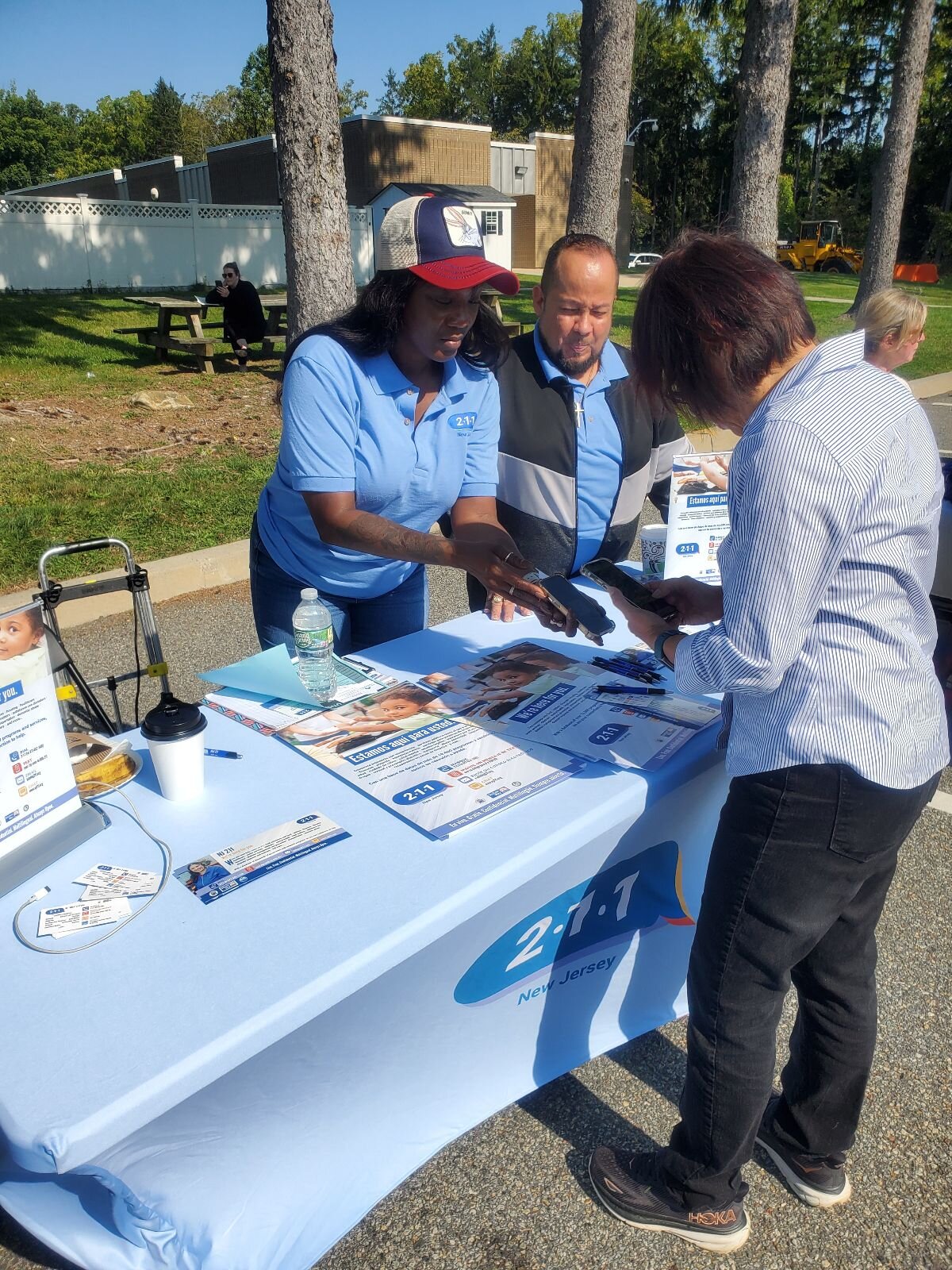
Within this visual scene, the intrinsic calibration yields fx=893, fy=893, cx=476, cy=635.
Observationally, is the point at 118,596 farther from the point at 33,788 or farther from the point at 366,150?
the point at 366,150

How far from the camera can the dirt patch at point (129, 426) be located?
24.3ft

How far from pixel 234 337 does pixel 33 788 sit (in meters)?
10.7

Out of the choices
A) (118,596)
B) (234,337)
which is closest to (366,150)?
(234,337)

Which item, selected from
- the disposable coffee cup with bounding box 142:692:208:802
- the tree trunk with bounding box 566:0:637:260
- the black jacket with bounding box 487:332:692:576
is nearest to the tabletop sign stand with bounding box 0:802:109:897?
the disposable coffee cup with bounding box 142:692:208:802

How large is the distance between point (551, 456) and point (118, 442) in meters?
6.20

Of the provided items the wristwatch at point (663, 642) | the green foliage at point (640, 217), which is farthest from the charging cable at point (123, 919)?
the green foliage at point (640, 217)

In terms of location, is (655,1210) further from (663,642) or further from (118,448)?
(118,448)

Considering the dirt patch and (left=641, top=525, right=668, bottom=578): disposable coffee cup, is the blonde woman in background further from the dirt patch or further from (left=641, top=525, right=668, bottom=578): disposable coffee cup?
the dirt patch

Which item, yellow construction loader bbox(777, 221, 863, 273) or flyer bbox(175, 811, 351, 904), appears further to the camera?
yellow construction loader bbox(777, 221, 863, 273)

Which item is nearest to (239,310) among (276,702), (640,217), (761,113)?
(761,113)

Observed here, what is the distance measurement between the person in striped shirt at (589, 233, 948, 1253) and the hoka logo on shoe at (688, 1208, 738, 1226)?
4cm

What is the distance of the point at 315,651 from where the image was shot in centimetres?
196

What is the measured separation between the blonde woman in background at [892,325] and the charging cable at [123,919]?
13.9 feet

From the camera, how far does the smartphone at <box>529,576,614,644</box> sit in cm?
195
